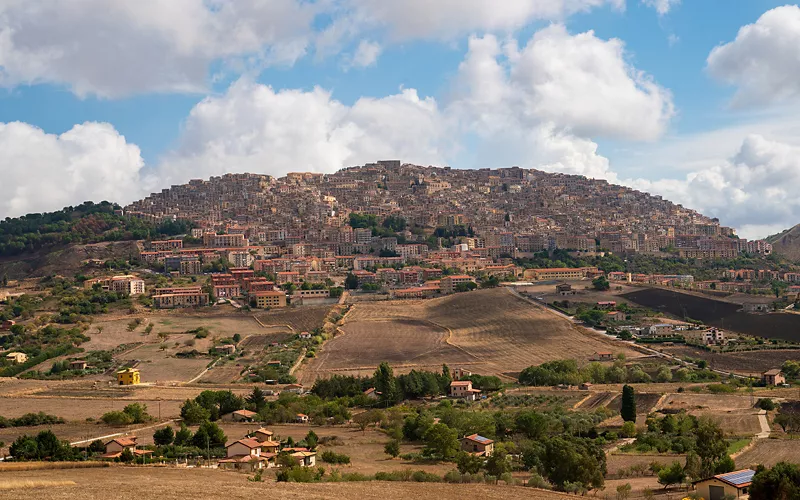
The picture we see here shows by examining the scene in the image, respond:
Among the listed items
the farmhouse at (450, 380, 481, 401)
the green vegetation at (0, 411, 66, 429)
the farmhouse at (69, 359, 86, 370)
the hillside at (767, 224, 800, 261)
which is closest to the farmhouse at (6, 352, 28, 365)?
the farmhouse at (69, 359, 86, 370)

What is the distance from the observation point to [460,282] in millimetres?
82500

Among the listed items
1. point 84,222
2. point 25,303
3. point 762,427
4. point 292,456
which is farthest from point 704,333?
point 84,222

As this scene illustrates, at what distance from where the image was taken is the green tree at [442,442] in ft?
94.8

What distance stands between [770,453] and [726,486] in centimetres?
802

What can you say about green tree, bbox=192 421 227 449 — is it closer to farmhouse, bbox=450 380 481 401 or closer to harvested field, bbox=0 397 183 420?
harvested field, bbox=0 397 183 420

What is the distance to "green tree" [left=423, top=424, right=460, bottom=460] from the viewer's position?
28.9 meters

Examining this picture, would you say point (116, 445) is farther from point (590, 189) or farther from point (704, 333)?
point (590, 189)

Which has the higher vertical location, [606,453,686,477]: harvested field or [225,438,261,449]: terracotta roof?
[225,438,261,449]: terracotta roof

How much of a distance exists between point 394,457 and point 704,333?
34277 millimetres

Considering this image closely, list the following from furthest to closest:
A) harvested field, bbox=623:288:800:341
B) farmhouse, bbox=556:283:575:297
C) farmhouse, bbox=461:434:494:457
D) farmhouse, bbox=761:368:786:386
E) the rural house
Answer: farmhouse, bbox=556:283:575:297 → harvested field, bbox=623:288:800:341 → farmhouse, bbox=761:368:786:386 → the rural house → farmhouse, bbox=461:434:494:457

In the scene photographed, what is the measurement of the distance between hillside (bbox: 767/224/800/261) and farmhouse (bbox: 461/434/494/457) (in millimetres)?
99342

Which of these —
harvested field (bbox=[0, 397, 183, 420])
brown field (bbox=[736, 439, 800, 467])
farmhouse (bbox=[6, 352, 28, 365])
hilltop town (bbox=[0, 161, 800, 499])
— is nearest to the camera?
brown field (bbox=[736, 439, 800, 467])

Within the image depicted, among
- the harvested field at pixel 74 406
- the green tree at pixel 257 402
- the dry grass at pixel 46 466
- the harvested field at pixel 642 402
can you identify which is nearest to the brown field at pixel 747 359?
the harvested field at pixel 642 402

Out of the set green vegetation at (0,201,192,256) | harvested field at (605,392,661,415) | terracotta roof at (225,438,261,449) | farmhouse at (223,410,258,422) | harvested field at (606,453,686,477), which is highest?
green vegetation at (0,201,192,256)
